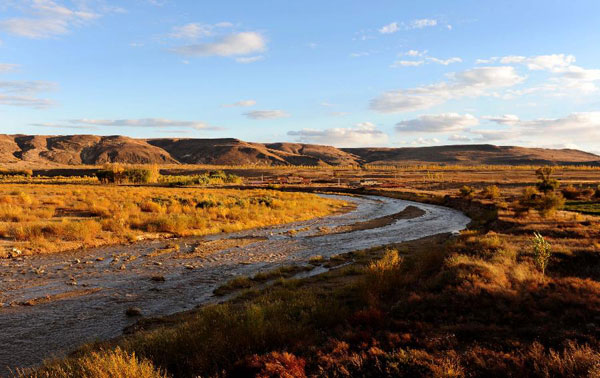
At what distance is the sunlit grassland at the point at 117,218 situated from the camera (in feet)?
62.8

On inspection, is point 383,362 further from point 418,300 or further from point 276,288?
point 276,288

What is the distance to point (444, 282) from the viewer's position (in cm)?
1045

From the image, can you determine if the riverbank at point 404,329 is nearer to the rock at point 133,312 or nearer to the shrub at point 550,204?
the rock at point 133,312

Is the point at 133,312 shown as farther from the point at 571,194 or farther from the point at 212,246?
the point at 571,194

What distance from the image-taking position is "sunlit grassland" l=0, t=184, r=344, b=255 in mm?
19141

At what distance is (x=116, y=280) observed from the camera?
44.7ft

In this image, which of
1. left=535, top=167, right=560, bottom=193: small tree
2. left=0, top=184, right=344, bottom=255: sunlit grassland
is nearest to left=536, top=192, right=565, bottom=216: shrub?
left=535, top=167, right=560, bottom=193: small tree

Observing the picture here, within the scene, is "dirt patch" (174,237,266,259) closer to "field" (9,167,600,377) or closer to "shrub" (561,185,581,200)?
"field" (9,167,600,377)

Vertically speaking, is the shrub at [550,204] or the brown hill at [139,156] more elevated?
the brown hill at [139,156]

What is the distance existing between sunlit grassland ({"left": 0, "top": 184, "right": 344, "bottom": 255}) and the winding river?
1645 mm

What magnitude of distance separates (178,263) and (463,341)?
12455 mm

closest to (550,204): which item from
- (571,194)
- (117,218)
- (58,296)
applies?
(571,194)

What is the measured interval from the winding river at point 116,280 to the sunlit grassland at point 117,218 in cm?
165

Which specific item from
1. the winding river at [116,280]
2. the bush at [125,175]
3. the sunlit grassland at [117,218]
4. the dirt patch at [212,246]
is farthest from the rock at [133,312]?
the bush at [125,175]
